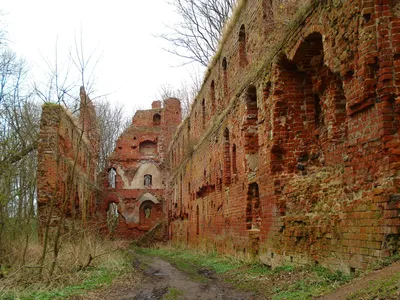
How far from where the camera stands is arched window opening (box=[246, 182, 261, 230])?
10281mm

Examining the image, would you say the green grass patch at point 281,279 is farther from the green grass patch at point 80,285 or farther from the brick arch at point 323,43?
the brick arch at point 323,43

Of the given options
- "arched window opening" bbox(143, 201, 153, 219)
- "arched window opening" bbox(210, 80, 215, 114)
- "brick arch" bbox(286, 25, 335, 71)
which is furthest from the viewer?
"arched window opening" bbox(143, 201, 153, 219)

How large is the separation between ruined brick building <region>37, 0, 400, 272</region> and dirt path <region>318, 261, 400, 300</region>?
1.08 ft

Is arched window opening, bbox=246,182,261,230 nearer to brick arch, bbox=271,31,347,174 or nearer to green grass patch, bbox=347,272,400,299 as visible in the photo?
brick arch, bbox=271,31,347,174

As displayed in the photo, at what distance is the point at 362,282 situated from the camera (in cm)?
453

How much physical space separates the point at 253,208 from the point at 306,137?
264 centimetres

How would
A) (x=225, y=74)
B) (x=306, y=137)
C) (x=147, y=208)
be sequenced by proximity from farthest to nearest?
(x=147, y=208)
(x=225, y=74)
(x=306, y=137)

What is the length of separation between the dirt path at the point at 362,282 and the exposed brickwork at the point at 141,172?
26.6 metres

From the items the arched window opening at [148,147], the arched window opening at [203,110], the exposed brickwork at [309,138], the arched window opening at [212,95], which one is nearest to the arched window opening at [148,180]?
the arched window opening at [148,147]

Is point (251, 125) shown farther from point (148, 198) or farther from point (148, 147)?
point (148, 147)

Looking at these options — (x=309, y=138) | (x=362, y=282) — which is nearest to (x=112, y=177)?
(x=309, y=138)

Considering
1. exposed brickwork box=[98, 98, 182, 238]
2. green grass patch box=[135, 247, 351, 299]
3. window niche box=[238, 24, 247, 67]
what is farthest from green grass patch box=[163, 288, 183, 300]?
exposed brickwork box=[98, 98, 182, 238]

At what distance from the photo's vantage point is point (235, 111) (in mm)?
11852

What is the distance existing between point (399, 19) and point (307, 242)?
3.67m
